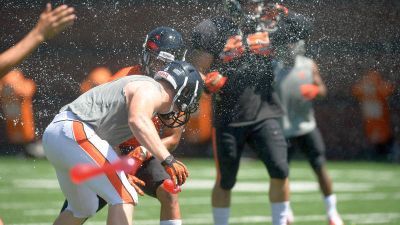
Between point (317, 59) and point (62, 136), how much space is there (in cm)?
323

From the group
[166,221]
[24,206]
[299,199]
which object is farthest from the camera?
[299,199]

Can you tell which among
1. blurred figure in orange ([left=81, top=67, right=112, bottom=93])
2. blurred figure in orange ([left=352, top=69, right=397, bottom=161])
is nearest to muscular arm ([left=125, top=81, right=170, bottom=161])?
blurred figure in orange ([left=81, top=67, right=112, bottom=93])

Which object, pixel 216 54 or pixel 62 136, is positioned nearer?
pixel 62 136

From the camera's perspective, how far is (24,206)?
8758 mm

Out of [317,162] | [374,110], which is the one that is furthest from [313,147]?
[374,110]

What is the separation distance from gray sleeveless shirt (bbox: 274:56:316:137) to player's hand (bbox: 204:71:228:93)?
84cm

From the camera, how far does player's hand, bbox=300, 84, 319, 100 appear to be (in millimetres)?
8250

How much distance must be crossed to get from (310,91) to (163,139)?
256cm

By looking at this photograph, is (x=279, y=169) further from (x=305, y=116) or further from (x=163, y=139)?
(x=305, y=116)

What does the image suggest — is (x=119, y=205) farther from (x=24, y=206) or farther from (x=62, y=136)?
(x=24, y=206)

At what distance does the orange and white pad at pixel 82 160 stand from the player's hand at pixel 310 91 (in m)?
3.31

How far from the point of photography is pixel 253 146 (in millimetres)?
6961

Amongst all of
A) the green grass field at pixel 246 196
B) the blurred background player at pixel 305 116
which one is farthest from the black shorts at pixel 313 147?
the green grass field at pixel 246 196

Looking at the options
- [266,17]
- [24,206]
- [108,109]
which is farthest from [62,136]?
[24,206]
